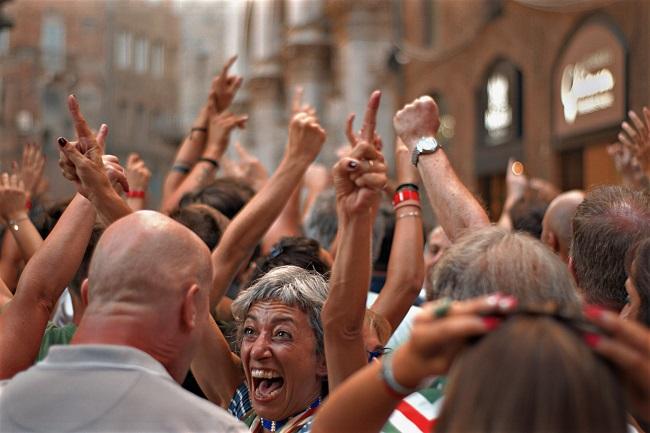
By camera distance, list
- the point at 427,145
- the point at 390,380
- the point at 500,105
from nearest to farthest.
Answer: the point at 390,380, the point at 427,145, the point at 500,105

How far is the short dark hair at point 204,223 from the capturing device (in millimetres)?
4297

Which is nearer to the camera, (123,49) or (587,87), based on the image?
Answer: (587,87)

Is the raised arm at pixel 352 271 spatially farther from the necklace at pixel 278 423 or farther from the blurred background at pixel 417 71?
the blurred background at pixel 417 71

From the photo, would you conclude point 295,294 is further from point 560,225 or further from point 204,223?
point 560,225

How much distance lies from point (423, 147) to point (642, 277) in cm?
119

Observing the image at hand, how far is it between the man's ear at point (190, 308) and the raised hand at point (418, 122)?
1550 millimetres

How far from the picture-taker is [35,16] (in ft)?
113

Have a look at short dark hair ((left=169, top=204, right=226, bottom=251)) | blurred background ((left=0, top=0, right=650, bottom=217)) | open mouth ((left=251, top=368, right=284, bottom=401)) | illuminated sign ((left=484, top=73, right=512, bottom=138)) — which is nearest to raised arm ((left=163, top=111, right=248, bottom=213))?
short dark hair ((left=169, top=204, right=226, bottom=251))

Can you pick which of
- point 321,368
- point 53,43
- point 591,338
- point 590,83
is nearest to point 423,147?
point 321,368

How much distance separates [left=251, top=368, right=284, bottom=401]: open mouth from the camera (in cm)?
316

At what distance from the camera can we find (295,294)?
3191mm

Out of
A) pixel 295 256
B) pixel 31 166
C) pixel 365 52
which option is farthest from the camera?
pixel 365 52

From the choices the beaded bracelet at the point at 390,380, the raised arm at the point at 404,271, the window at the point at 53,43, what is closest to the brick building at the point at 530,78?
the raised arm at the point at 404,271

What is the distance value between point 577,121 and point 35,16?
24.9m
